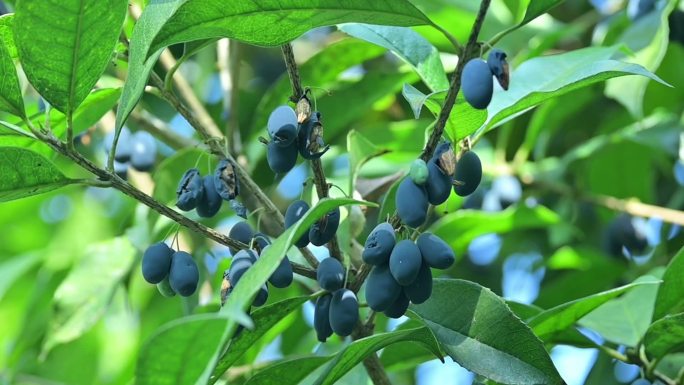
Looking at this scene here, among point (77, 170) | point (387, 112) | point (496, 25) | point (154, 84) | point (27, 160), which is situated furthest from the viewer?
point (387, 112)

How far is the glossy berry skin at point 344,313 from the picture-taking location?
1250mm

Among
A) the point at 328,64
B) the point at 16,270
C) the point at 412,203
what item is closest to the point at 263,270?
the point at 412,203

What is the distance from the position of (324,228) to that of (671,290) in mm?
635

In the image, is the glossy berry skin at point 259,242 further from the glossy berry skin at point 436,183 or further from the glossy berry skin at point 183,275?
the glossy berry skin at point 436,183

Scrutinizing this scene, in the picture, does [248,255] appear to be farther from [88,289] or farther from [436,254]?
[88,289]

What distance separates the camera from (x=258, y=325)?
134 cm

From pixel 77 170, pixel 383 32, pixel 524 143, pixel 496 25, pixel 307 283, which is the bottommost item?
→ pixel 307 283

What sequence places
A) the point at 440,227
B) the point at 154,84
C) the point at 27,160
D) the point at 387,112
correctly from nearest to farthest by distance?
the point at 27,160, the point at 154,84, the point at 440,227, the point at 387,112

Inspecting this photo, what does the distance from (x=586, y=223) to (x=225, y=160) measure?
1991 millimetres

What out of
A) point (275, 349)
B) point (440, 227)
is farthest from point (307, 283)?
point (275, 349)

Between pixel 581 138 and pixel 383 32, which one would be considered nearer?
pixel 383 32

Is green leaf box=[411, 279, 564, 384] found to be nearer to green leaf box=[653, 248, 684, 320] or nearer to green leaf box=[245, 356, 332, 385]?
green leaf box=[245, 356, 332, 385]

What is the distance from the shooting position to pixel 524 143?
279 centimetres

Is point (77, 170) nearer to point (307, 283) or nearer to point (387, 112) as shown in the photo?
point (387, 112)
